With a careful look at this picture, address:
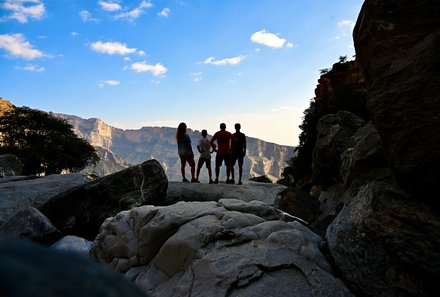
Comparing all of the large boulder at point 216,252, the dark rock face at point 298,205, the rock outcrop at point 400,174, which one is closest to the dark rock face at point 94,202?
the large boulder at point 216,252

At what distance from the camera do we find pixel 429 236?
146 inches

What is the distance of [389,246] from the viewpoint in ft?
12.7

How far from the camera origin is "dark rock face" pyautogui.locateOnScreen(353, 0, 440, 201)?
3.95 metres

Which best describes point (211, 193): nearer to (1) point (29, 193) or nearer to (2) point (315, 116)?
(1) point (29, 193)

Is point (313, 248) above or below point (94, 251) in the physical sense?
above

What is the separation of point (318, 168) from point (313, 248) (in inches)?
328

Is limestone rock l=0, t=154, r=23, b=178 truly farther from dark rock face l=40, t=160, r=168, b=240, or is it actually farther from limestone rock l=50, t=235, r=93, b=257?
limestone rock l=50, t=235, r=93, b=257

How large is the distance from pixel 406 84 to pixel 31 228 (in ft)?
26.4

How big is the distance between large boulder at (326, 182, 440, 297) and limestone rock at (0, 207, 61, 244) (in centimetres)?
657

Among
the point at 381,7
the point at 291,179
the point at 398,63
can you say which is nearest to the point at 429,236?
the point at 398,63

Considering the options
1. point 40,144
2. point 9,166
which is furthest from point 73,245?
point 40,144

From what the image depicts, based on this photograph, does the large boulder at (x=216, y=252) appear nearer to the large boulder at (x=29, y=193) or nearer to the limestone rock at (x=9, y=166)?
the large boulder at (x=29, y=193)

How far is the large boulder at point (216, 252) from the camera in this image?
13.3 ft

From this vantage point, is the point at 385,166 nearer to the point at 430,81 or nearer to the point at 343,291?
the point at 430,81
